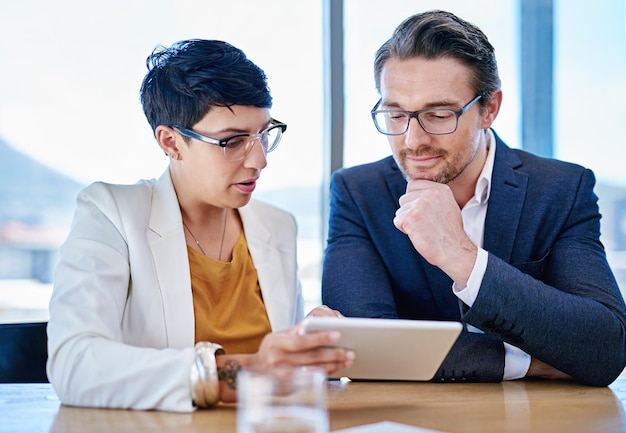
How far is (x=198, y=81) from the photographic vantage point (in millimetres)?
2127

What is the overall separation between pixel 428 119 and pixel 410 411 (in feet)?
3.34

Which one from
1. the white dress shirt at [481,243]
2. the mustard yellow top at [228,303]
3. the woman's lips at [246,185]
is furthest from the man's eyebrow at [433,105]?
the mustard yellow top at [228,303]

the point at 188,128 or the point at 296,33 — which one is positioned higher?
the point at 296,33

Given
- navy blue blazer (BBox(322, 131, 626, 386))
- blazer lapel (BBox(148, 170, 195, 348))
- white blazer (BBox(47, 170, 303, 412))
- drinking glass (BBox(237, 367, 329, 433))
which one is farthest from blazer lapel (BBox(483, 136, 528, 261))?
drinking glass (BBox(237, 367, 329, 433))

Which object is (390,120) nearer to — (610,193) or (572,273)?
(572,273)

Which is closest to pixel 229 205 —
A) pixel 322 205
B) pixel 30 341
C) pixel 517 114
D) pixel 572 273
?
pixel 30 341

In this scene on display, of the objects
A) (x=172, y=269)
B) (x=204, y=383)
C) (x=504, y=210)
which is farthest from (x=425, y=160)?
(x=204, y=383)

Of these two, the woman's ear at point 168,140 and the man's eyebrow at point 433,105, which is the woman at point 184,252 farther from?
the man's eyebrow at point 433,105

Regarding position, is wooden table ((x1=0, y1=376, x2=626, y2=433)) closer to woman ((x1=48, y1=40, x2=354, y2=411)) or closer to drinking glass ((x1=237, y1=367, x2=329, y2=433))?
woman ((x1=48, y1=40, x2=354, y2=411))

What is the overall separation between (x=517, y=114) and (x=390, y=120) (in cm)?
219

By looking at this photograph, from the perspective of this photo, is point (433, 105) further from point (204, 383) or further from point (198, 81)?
point (204, 383)

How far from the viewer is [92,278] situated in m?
1.88

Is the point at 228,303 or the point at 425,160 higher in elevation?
the point at 425,160

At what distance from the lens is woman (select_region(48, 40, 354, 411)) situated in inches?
67.4
